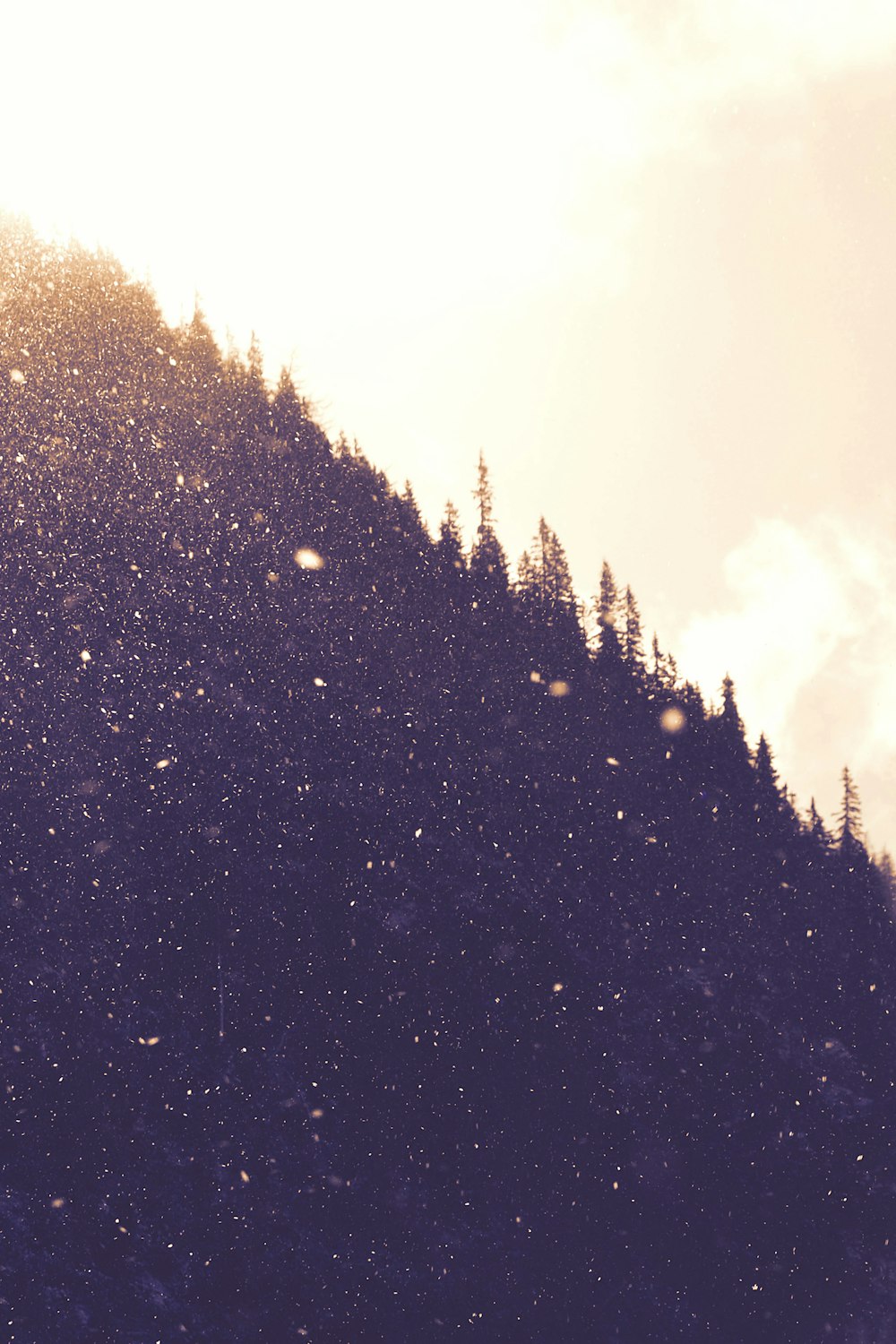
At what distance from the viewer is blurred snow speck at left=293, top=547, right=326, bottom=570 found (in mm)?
40094

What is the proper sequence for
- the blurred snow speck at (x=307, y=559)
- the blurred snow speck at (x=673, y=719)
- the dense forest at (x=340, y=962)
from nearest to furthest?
the dense forest at (x=340, y=962) < the blurred snow speck at (x=307, y=559) < the blurred snow speck at (x=673, y=719)

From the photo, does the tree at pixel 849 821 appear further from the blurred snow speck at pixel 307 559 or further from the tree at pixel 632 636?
the blurred snow speck at pixel 307 559

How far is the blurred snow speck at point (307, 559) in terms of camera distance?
4009 cm

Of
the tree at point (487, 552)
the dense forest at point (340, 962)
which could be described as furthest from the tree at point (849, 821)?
the tree at point (487, 552)

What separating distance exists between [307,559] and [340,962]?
22121mm

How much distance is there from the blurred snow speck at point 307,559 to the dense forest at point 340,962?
11.5 inches

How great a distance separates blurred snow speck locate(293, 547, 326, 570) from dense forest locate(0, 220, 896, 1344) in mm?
292

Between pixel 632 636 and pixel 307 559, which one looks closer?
pixel 307 559

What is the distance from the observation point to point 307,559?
A: 40594mm

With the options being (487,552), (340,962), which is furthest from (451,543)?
(340,962)

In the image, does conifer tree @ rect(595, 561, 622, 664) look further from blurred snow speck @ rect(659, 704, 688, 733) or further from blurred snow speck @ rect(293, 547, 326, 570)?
blurred snow speck @ rect(293, 547, 326, 570)

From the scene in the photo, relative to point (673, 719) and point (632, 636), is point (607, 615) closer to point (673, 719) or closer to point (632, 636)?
point (632, 636)

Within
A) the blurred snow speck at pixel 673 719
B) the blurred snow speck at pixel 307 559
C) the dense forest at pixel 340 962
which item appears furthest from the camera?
the blurred snow speck at pixel 673 719

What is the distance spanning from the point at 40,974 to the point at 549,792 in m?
24.1
